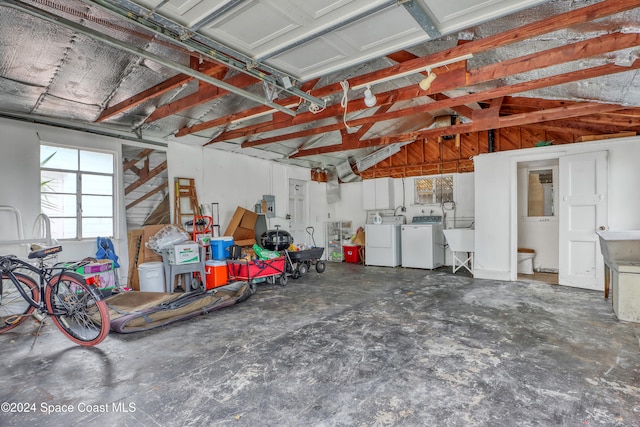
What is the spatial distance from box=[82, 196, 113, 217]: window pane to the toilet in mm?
7486

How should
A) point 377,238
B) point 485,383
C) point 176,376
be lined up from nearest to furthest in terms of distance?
point 485,383, point 176,376, point 377,238

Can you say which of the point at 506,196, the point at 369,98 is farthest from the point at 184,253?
the point at 506,196

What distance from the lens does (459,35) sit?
2.83 m

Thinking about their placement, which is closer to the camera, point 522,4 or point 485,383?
point 522,4

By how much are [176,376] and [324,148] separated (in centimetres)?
570

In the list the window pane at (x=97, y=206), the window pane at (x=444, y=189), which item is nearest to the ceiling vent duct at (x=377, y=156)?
the window pane at (x=444, y=189)

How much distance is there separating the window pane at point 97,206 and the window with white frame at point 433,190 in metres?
6.60

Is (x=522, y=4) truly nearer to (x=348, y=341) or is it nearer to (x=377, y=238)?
(x=348, y=341)

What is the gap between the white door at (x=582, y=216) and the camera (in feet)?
16.2

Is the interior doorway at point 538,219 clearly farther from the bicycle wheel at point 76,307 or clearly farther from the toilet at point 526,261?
the bicycle wheel at point 76,307

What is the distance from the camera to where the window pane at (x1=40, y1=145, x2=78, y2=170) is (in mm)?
4516

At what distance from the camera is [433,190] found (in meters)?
8.10

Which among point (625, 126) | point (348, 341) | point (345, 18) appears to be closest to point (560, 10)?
point (345, 18)

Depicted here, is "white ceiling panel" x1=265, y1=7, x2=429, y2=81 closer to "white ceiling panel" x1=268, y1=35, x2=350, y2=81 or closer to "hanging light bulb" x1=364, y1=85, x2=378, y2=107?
"white ceiling panel" x1=268, y1=35, x2=350, y2=81
